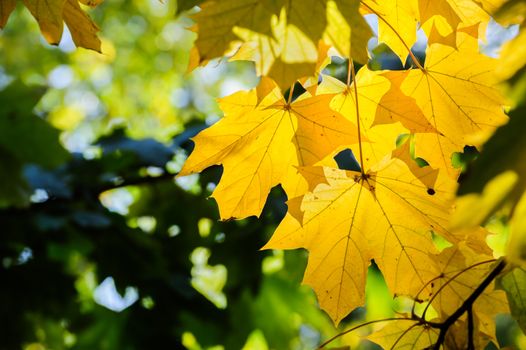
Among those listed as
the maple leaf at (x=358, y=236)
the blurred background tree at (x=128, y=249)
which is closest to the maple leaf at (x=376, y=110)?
the maple leaf at (x=358, y=236)

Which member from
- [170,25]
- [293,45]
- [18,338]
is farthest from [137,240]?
[170,25]

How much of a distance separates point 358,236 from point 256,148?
230mm

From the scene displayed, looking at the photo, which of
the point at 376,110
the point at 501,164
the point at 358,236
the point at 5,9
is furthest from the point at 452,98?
the point at 5,9

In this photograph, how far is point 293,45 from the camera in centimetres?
77

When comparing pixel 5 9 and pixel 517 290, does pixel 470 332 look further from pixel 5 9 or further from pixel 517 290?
pixel 5 9

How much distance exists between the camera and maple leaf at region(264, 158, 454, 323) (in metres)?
1.05

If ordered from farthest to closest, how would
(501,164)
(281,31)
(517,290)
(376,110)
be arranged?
(376,110)
(517,290)
(281,31)
(501,164)

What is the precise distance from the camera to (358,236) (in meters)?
1.08

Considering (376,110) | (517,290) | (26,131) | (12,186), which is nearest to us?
(517,290)

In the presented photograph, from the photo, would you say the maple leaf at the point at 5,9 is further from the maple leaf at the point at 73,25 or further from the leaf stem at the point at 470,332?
the leaf stem at the point at 470,332

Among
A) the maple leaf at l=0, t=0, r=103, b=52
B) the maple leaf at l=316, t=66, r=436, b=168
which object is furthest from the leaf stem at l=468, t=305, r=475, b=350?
the maple leaf at l=0, t=0, r=103, b=52

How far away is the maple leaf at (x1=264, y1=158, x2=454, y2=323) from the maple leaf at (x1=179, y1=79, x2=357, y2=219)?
0.21 feet

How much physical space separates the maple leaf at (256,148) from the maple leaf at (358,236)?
6cm

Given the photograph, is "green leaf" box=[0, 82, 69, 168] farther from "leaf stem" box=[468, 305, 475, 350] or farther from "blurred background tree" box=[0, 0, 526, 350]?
"leaf stem" box=[468, 305, 475, 350]
